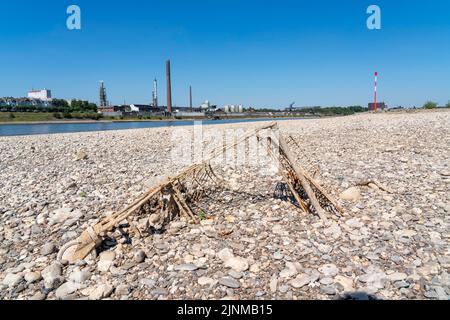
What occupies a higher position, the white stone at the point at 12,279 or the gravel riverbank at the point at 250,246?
the gravel riverbank at the point at 250,246

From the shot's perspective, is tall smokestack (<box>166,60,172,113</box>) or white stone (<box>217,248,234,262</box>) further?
tall smokestack (<box>166,60,172,113</box>)

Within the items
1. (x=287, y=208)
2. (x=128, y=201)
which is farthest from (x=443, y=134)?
(x=128, y=201)

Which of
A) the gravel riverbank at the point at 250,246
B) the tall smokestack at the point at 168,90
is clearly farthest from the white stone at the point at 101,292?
the tall smokestack at the point at 168,90

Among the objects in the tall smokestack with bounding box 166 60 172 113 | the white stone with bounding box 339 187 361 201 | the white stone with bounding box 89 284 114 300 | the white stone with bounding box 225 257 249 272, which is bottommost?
the white stone with bounding box 89 284 114 300

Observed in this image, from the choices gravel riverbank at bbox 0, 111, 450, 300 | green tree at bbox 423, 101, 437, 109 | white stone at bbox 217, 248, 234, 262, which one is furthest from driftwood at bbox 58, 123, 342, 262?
green tree at bbox 423, 101, 437, 109

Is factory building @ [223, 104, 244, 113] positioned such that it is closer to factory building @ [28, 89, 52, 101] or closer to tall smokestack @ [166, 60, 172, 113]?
tall smokestack @ [166, 60, 172, 113]

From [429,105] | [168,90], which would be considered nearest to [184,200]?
[429,105]

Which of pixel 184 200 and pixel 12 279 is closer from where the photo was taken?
pixel 12 279

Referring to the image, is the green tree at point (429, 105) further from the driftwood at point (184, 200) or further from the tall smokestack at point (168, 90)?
the tall smokestack at point (168, 90)

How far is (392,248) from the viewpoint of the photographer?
3514mm

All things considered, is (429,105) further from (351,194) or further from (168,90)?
(168,90)

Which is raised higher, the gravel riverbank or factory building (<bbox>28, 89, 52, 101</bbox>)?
factory building (<bbox>28, 89, 52, 101</bbox>)
